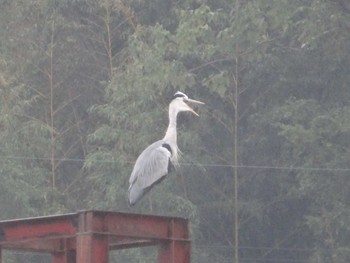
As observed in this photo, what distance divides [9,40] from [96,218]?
38.4 feet

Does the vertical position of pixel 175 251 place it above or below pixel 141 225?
below

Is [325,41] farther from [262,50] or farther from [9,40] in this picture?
[9,40]

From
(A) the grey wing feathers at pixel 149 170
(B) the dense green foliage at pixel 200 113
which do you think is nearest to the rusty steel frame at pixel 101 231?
(A) the grey wing feathers at pixel 149 170

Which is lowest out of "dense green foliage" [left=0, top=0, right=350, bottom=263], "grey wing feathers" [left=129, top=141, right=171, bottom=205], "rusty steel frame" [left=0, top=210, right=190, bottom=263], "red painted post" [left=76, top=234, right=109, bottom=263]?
"red painted post" [left=76, top=234, right=109, bottom=263]

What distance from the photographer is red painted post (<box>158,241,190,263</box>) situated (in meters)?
6.86

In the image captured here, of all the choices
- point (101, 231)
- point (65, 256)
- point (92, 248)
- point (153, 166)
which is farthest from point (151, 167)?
point (92, 248)

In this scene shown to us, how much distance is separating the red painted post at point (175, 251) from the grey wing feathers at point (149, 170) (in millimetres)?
4765

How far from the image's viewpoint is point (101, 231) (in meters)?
6.51

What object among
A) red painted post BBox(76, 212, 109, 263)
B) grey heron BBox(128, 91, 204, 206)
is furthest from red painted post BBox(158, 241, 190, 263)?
grey heron BBox(128, 91, 204, 206)

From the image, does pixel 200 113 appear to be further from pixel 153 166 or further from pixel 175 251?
pixel 175 251

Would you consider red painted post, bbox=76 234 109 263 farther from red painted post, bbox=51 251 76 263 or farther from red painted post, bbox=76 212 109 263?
red painted post, bbox=51 251 76 263

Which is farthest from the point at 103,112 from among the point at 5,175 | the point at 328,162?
the point at 328,162

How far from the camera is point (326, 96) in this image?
59.9ft

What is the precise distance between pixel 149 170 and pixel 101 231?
17.2 feet
